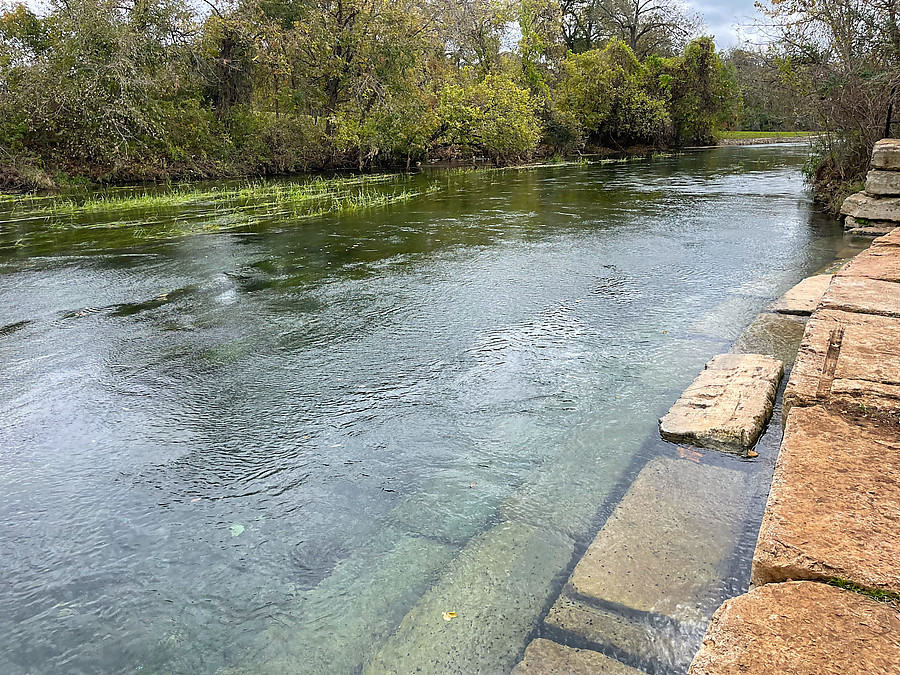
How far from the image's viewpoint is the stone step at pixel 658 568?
1.71 meters

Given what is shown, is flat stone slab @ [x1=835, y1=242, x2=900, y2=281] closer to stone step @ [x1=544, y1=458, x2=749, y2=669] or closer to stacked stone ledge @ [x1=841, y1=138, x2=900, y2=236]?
stone step @ [x1=544, y1=458, x2=749, y2=669]

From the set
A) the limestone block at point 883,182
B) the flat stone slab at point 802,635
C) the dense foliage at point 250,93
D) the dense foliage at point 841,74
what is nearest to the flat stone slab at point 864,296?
the flat stone slab at point 802,635

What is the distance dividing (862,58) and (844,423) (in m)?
9.26

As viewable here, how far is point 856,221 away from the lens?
306 inches

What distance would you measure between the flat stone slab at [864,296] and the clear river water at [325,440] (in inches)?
31.0

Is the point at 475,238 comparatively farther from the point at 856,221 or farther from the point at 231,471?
the point at 231,471

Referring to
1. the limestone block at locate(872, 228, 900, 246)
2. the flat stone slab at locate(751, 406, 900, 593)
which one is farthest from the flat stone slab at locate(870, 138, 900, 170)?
the flat stone slab at locate(751, 406, 900, 593)

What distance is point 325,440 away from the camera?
293 cm

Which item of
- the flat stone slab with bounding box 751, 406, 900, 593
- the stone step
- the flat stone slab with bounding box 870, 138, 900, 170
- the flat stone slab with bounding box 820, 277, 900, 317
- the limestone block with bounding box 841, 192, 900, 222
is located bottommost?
the stone step

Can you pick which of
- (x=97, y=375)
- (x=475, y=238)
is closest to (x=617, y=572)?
(x=97, y=375)

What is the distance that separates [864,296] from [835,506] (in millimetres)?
2340

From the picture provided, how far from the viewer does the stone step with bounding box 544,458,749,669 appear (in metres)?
1.71

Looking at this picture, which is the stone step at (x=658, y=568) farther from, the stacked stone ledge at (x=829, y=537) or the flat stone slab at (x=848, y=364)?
the flat stone slab at (x=848, y=364)

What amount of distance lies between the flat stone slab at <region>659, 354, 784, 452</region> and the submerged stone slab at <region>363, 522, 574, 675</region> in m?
0.95
